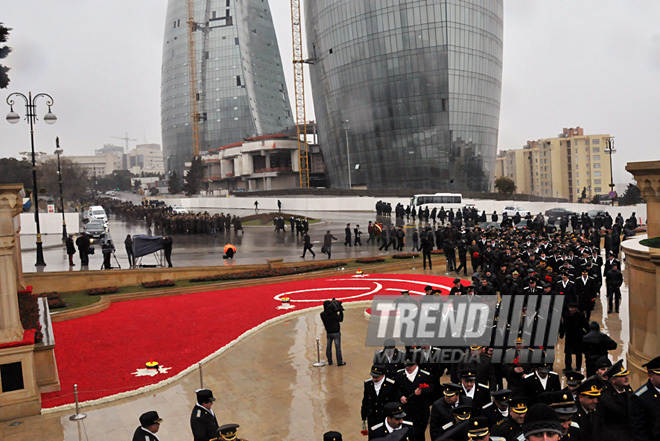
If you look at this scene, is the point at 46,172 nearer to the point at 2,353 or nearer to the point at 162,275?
the point at 162,275

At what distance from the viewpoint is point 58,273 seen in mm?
24953

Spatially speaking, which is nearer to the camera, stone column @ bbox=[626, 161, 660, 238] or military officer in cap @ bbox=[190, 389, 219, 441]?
military officer in cap @ bbox=[190, 389, 219, 441]

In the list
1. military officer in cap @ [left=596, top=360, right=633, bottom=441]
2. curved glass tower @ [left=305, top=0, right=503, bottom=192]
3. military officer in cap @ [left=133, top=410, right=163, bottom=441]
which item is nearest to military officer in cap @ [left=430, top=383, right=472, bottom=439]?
military officer in cap @ [left=596, top=360, right=633, bottom=441]

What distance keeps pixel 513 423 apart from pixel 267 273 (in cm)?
2220

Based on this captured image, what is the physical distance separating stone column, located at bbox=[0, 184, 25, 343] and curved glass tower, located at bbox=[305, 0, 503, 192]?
80712 millimetres

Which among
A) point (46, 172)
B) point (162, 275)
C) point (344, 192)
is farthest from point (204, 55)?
point (162, 275)

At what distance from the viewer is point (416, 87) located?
87562 mm

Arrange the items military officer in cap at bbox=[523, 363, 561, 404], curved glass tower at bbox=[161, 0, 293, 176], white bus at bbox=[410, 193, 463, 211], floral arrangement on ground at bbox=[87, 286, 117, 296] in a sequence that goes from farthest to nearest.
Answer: curved glass tower at bbox=[161, 0, 293, 176]
white bus at bbox=[410, 193, 463, 211]
floral arrangement on ground at bbox=[87, 286, 117, 296]
military officer in cap at bbox=[523, 363, 561, 404]

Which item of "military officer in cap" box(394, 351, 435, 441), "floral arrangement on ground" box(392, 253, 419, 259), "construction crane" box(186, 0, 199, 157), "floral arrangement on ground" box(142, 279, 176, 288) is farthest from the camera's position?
"construction crane" box(186, 0, 199, 157)

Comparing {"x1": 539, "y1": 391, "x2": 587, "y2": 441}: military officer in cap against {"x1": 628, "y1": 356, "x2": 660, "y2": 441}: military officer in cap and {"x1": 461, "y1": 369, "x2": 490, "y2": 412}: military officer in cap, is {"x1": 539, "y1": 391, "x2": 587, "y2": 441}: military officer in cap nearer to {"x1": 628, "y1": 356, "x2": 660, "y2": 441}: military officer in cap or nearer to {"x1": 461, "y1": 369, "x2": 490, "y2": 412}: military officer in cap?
{"x1": 628, "y1": 356, "x2": 660, "y2": 441}: military officer in cap

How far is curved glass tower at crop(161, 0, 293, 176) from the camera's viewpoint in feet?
523

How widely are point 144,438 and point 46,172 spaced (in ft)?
321

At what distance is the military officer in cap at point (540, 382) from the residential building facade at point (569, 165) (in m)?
134

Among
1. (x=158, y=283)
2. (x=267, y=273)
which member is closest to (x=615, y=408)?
(x=267, y=273)
